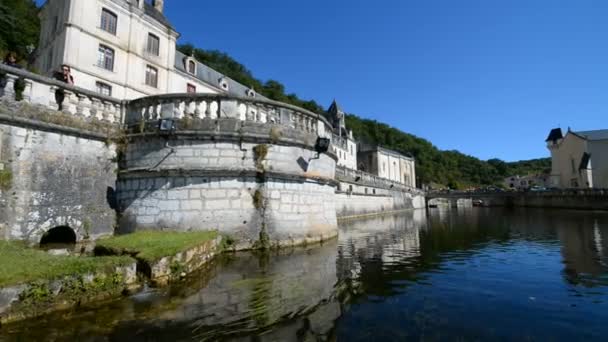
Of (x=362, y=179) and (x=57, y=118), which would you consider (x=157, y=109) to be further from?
(x=362, y=179)

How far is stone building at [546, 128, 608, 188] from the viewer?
4400cm

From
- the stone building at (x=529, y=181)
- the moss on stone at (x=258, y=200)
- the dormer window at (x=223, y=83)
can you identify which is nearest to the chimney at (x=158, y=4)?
the dormer window at (x=223, y=83)

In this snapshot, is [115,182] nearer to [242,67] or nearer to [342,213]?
[342,213]

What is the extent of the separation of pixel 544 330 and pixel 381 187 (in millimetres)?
31921

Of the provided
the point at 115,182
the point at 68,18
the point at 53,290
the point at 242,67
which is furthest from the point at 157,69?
the point at 242,67

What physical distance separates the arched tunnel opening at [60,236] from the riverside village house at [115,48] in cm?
780

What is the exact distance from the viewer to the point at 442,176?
103625mm

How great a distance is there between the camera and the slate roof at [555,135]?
56162 millimetres

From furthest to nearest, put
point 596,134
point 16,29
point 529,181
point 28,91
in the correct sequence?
point 529,181, point 596,134, point 16,29, point 28,91

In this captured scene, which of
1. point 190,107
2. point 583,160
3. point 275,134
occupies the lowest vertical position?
point 275,134

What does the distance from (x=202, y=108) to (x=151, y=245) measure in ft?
14.6

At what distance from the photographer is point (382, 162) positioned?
5544cm

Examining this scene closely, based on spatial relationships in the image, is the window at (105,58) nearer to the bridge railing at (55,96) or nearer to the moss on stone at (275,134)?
the bridge railing at (55,96)

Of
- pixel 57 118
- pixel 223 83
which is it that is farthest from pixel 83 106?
pixel 223 83
